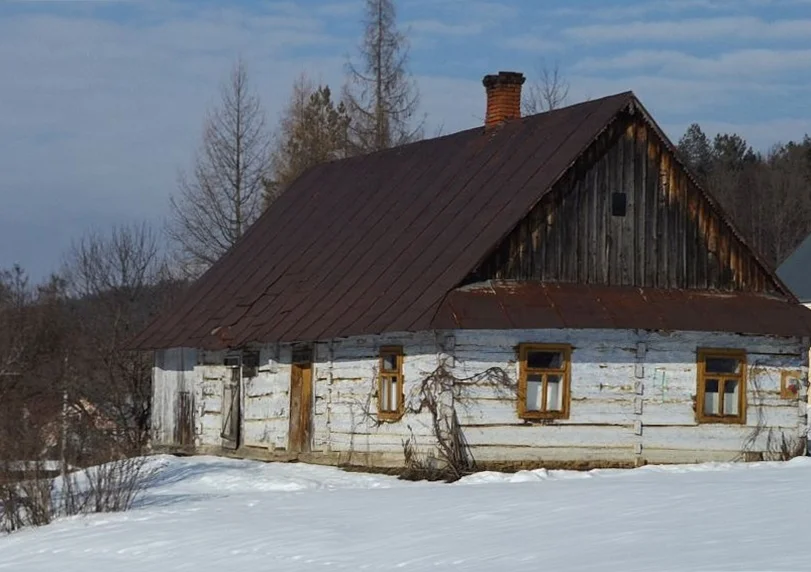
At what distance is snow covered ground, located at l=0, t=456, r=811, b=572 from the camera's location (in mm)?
13547

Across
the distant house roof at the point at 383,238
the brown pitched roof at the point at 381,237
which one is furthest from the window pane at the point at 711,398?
the brown pitched roof at the point at 381,237

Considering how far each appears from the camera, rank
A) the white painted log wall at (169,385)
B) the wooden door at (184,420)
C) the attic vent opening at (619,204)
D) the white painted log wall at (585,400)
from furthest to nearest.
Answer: the white painted log wall at (169,385) → the wooden door at (184,420) → the attic vent opening at (619,204) → the white painted log wall at (585,400)

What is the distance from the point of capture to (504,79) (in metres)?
27.6

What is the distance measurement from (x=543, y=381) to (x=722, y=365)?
3427mm

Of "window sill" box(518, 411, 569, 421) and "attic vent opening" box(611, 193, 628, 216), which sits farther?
"attic vent opening" box(611, 193, 628, 216)

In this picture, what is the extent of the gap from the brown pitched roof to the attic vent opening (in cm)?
112

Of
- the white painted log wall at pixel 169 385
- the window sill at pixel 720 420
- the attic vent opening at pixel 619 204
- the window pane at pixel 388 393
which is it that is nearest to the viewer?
the window pane at pixel 388 393

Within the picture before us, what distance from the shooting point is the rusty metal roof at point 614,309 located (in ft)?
71.4

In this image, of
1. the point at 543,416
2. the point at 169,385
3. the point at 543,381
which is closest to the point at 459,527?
the point at 543,416

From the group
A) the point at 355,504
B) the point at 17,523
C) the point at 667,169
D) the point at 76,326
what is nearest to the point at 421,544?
the point at 355,504

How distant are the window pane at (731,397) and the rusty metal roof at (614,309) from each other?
1.03 metres

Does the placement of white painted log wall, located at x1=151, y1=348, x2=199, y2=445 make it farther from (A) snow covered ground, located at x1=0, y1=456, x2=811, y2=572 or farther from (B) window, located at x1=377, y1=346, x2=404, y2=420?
(A) snow covered ground, located at x1=0, y1=456, x2=811, y2=572

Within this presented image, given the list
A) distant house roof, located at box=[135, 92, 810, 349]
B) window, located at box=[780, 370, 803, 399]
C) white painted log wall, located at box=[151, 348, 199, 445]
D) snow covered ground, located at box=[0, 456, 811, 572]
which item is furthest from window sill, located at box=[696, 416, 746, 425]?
white painted log wall, located at box=[151, 348, 199, 445]

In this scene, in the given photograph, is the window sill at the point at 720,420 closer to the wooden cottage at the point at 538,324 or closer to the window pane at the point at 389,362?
the wooden cottage at the point at 538,324
